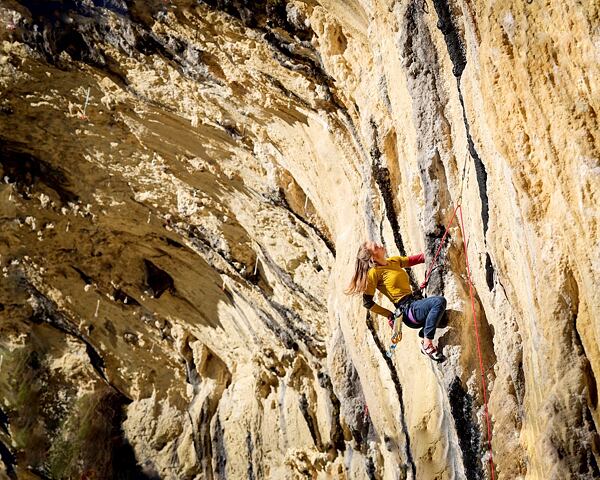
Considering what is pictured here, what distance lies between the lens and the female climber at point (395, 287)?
14.8 feet

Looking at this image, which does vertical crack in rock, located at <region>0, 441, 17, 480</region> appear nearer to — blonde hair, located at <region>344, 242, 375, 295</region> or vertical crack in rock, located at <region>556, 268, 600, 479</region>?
blonde hair, located at <region>344, 242, 375, 295</region>

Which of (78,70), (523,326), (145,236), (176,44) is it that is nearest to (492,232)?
(523,326)

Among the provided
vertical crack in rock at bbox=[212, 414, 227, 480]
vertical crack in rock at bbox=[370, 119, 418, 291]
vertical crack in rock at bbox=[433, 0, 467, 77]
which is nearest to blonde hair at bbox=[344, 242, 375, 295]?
vertical crack in rock at bbox=[370, 119, 418, 291]

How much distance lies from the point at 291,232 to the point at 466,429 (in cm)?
391

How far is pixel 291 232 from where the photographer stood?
26.2 feet

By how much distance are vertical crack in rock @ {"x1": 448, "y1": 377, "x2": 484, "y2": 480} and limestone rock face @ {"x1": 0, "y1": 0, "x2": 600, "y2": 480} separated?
2cm

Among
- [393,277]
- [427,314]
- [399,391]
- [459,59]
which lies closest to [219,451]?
[399,391]

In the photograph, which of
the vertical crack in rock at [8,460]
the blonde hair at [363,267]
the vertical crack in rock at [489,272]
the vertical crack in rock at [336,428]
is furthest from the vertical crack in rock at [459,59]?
the vertical crack in rock at [8,460]

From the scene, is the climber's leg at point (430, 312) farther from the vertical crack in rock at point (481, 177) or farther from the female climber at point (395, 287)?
the vertical crack in rock at point (481, 177)

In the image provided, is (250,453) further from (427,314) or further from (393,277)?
(427,314)

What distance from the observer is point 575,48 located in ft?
9.37

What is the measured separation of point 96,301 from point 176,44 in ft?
16.3

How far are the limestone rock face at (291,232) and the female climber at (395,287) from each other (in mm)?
204

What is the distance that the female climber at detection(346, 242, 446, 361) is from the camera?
14.8 feet
